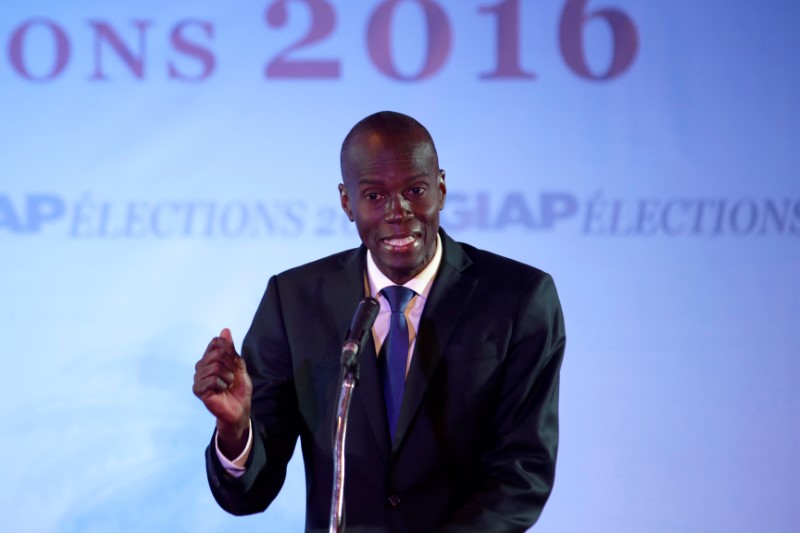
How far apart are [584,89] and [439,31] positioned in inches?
21.1

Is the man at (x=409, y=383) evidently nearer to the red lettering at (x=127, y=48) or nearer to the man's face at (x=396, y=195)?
the man's face at (x=396, y=195)

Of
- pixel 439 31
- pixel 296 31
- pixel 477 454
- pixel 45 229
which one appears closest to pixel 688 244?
pixel 439 31

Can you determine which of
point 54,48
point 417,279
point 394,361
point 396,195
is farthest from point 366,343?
point 54,48

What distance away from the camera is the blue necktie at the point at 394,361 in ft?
7.71

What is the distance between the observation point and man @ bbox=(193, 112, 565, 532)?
7.48 feet

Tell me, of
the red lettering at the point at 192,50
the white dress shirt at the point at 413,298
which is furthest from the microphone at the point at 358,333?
the red lettering at the point at 192,50

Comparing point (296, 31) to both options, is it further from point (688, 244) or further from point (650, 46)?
point (688, 244)

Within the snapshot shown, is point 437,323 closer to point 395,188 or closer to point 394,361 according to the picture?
point 394,361

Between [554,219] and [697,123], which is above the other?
[697,123]

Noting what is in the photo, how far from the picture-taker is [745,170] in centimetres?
385

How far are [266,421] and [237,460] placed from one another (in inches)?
6.7

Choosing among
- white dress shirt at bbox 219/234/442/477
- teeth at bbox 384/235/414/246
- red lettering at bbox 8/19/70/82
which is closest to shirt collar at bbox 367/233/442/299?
white dress shirt at bbox 219/234/442/477

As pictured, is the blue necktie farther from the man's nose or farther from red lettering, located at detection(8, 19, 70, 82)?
red lettering, located at detection(8, 19, 70, 82)

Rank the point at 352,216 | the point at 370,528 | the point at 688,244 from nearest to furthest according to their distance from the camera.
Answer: the point at 370,528 < the point at 352,216 < the point at 688,244
